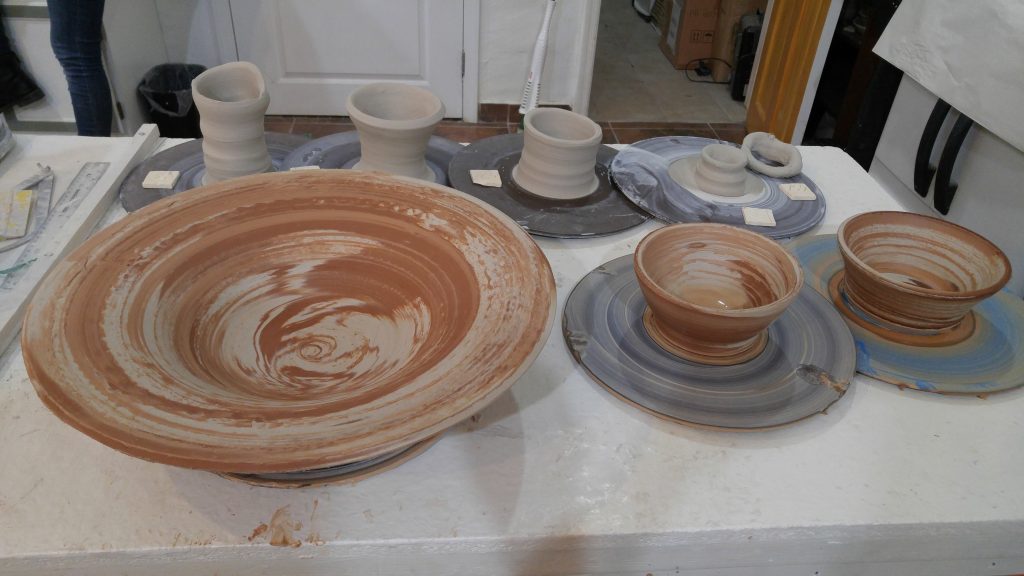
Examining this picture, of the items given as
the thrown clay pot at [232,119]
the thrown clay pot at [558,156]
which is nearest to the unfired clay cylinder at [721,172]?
the thrown clay pot at [558,156]

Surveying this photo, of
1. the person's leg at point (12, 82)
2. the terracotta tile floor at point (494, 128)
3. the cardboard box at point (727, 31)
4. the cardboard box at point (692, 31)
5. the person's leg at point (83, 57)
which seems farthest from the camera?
the cardboard box at point (692, 31)

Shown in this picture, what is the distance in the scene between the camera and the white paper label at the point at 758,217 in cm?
109

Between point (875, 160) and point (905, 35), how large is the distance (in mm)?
334

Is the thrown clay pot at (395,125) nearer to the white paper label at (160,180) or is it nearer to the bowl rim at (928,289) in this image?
the white paper label at (160,180)

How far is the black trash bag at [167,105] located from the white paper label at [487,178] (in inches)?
56.9

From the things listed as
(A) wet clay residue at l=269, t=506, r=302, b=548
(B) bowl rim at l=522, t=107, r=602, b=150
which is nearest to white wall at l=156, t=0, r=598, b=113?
(B) bowl rim at l=522, t=107, r=602, b=150

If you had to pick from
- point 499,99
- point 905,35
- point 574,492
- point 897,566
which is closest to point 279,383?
point 574,492

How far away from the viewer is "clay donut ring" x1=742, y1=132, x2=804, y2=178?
122 cm

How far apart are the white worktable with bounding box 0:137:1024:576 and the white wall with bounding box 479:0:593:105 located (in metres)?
2.04

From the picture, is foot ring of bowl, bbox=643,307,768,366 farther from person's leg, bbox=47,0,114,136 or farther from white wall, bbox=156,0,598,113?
white wall, bbox=156,0,598,113

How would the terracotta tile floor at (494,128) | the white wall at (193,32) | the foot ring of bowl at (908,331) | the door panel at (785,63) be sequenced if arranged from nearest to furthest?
the foot ring of bowl at (908,331), the door panel at (785,63), the white wall at (193,32), the terracotta tile floor at (494,128)

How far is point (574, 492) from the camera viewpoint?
689 mm

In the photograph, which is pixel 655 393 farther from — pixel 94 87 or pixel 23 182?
pixel 94 87

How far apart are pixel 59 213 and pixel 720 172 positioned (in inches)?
40.3
